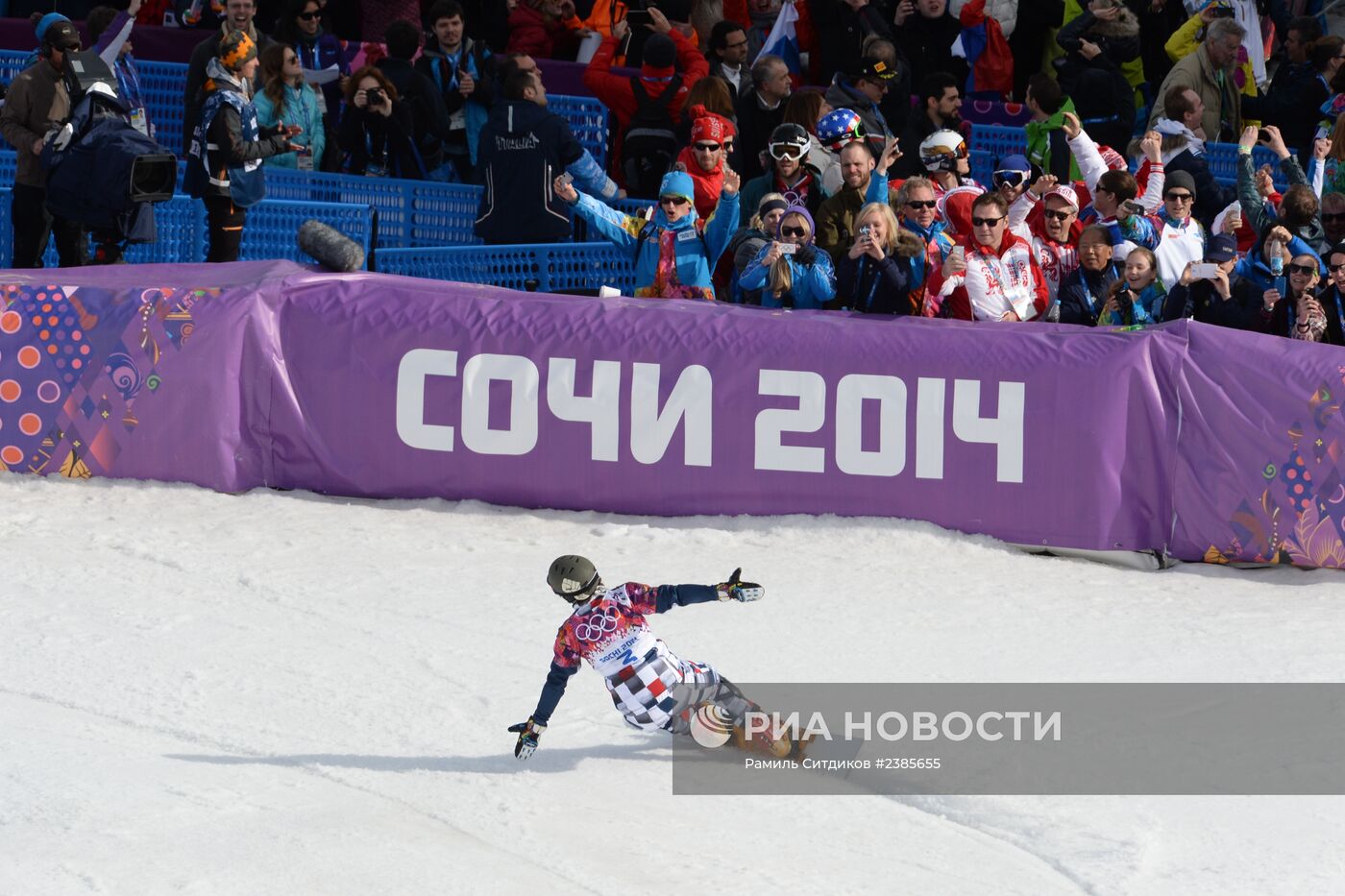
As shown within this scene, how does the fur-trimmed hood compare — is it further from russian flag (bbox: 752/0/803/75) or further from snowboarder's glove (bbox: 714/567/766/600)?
snowboarder's glove (bbox: 714/567/766/600)

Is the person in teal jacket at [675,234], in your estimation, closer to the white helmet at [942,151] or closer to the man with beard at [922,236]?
the man with beard at [922,236]

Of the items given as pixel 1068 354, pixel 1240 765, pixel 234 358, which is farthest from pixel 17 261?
pixel 1240 765

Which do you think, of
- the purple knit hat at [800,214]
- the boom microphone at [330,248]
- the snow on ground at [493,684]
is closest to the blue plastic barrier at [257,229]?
the boom microphone at [330,248]

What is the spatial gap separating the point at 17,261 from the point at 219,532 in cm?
282

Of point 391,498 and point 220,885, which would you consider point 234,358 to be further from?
point 220,885

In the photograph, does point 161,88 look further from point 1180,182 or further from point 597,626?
point 597,626

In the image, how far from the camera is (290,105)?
1366 cm

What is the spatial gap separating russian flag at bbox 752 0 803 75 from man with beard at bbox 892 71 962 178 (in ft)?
5.38

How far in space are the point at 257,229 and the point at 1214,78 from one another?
631cm

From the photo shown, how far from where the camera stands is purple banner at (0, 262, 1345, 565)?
36.2ft

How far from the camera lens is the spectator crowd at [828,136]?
11.5m

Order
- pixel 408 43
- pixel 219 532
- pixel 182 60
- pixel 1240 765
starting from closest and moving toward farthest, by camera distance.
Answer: pixel 1240 765 < pixel 219 532 < pixel 408 43 < pixel 182 60

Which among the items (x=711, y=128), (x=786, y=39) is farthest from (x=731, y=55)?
(x=711, y=128)

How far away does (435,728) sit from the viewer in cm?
888
